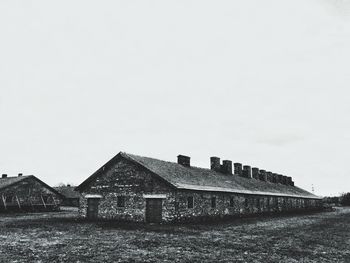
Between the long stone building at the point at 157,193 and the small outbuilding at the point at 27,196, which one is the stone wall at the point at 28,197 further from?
the long stone building at the point at 157,193

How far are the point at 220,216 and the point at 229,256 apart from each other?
15641 millimetres

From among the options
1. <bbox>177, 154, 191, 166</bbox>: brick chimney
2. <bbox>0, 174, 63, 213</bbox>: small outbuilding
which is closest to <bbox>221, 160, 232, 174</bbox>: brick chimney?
<bbox>177, 154, 191, 166</bbox>: brick chimney

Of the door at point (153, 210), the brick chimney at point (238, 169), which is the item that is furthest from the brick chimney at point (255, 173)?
the door at point (153, 210)

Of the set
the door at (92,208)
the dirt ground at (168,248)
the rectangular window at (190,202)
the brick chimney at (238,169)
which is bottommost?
the dirt ground at (168,248)

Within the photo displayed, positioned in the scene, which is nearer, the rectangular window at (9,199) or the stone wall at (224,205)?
the stone wall at (224,205)

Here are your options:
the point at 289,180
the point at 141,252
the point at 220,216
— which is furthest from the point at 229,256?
A: the point at 289,180

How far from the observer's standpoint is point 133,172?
2350cm

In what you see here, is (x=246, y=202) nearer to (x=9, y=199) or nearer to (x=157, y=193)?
(x=157, y=193)

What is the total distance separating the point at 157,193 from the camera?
2205cm

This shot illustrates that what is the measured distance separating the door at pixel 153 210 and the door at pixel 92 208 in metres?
4.75

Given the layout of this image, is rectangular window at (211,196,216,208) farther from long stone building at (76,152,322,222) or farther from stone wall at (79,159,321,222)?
stone wall at (79,159,321,222)

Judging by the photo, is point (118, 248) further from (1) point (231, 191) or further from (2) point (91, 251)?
(1) point (231, 191)

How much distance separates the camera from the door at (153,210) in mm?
21750

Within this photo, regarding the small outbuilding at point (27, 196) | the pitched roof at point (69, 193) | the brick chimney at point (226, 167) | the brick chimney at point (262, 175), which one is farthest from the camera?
the pitched roof at point (69, 193)
